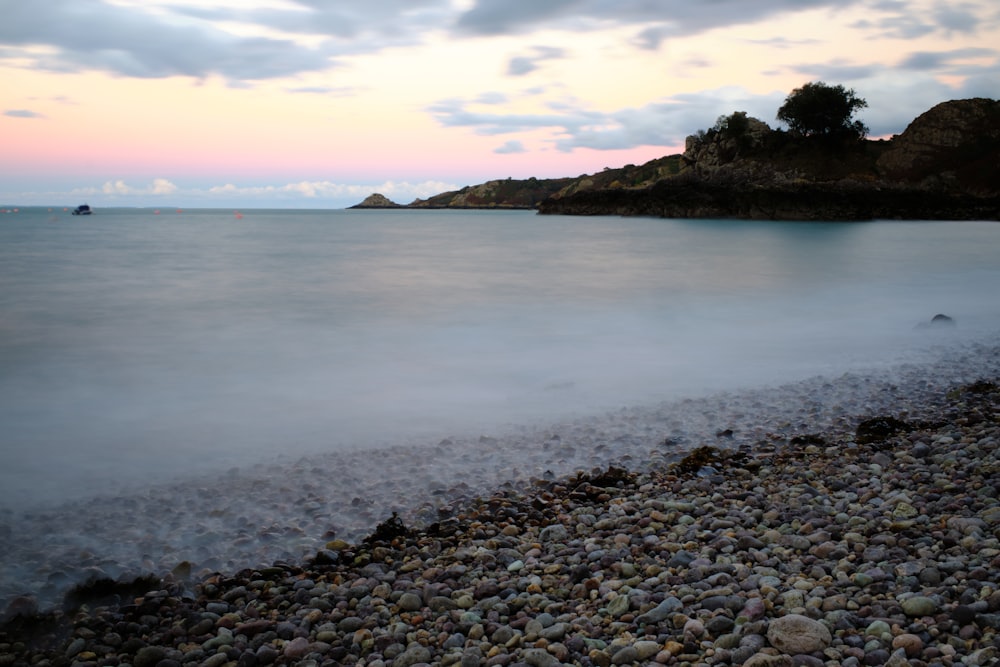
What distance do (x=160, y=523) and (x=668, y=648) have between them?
3.75 metres

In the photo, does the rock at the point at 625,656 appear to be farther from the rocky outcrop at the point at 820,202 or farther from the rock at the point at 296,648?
the rocky outcrop at the point at 820,202

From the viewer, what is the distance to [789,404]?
7.99 m

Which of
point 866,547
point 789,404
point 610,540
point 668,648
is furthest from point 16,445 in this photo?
point 789,404

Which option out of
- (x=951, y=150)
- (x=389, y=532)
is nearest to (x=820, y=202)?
(x=951, y=150)

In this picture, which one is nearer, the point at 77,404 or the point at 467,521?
the point at 467,521

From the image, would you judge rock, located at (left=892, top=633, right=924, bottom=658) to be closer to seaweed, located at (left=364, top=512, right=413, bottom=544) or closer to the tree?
seaweed, located at (left=364, top=512, right=413, bottom=544)

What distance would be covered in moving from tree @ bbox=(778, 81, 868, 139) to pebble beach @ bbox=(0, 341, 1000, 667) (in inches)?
3078

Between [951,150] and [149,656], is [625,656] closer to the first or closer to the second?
[149,656]

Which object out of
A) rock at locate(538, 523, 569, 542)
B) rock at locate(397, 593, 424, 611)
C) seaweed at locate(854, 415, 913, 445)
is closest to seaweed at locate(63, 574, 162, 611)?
rock at locate(397, 593, 424, 611)

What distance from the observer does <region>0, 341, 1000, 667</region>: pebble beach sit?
3.38m

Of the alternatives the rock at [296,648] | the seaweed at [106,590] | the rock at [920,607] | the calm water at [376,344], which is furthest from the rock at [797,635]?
the calm water at [376,344]

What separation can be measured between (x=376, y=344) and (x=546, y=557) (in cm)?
812

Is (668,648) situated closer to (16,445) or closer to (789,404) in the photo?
(789,404)

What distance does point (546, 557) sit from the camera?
4.36 m
